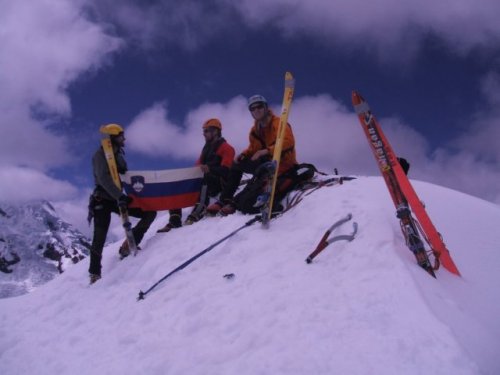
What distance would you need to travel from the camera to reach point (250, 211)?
776cm

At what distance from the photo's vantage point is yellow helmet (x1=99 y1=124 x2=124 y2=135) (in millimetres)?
8383

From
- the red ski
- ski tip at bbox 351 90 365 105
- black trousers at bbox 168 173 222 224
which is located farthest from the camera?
black trousers at bbox 168 173 222 224

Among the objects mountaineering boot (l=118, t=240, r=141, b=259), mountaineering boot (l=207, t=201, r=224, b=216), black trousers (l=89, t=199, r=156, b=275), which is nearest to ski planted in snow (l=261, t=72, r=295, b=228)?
mountaineering boot (l=207, t=201, r=224, b=216)

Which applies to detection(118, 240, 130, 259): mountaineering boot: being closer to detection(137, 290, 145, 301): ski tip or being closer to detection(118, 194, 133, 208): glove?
detection(118, 194, 133, 208): glove

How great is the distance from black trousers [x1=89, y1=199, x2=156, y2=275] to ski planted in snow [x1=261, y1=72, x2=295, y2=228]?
9.97ft

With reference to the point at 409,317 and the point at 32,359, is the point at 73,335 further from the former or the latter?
the point at 409,317

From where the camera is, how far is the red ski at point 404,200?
4.49m

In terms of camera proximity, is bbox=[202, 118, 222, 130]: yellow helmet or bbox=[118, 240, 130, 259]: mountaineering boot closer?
bbox=[118, 240, 130, 259]: mountaineering boot

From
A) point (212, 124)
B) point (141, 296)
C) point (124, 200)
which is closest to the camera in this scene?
point (141, 296)

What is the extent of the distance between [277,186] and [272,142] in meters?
1.16

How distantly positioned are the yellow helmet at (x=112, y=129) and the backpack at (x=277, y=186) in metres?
3.06

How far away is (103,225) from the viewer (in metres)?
8.23

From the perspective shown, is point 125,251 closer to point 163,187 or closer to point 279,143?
point 163,187

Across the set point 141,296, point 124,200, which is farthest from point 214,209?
point 141,296
